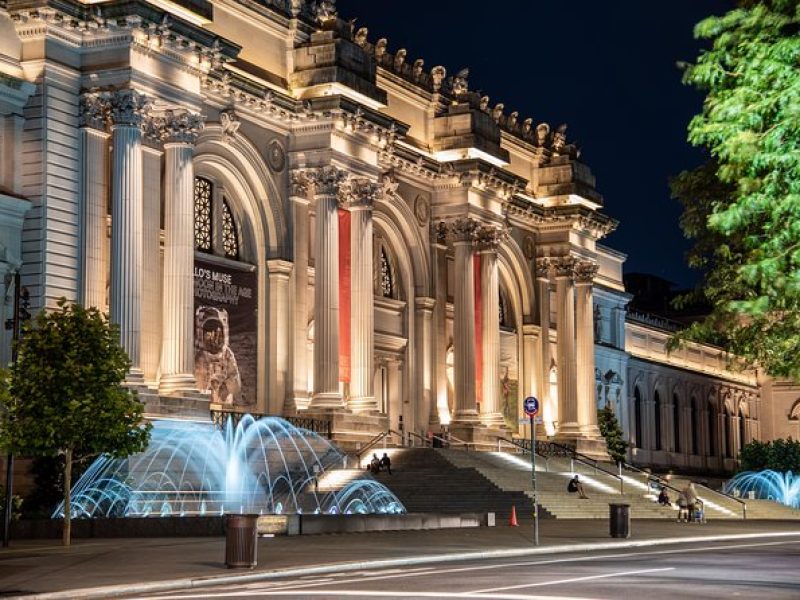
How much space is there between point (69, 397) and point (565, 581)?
15847 millimetres

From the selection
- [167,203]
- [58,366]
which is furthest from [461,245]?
[58,366]

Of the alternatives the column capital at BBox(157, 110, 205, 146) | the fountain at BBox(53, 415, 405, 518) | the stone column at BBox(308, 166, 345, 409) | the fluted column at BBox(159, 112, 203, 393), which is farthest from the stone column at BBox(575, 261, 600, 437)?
the column capital at BBox(157, 110, 205, 146)

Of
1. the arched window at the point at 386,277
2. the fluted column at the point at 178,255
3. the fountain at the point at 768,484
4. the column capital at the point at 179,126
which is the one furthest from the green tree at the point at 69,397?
the fountain at the point at 768,484

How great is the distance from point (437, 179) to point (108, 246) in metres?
25.1

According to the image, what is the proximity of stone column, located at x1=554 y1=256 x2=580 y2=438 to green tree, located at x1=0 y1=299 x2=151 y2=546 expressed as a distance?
4274 centimetres

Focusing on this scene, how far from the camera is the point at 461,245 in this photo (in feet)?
221

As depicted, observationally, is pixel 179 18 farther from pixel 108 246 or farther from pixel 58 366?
pixel 58 366

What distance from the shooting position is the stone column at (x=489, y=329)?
68.6 metres

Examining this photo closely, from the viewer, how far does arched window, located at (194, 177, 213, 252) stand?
2090 inches

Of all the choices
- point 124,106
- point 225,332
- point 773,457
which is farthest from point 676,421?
point 124,106

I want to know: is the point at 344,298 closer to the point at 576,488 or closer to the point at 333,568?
the point at 576,488

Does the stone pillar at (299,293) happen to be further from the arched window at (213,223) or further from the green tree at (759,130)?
the green tree at (759,130)

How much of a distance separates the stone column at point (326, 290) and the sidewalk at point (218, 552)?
14.3 meters

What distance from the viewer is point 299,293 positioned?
57.0 meters
